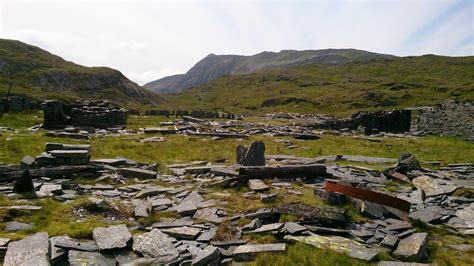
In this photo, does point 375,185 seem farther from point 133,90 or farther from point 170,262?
point 133,90

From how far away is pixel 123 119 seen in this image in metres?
35.5

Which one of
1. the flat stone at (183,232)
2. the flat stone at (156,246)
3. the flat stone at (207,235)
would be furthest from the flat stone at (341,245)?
the flat stone at (156,246)

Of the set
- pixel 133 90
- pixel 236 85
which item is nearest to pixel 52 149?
pixel 133 90

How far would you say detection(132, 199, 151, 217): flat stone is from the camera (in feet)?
32.6

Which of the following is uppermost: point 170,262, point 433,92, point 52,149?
point 433,92

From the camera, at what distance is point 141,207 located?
1038cm

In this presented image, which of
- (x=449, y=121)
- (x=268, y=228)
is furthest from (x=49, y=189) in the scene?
(x=449, y=121)

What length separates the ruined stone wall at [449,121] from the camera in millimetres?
32312

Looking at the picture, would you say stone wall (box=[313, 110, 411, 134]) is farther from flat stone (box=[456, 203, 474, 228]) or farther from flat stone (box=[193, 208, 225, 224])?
flat stone (box=[193, 208, 225, 224])

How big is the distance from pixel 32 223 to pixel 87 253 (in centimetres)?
232

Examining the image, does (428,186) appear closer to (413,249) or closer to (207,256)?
(413,249)

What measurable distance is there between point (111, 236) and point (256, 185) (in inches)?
217

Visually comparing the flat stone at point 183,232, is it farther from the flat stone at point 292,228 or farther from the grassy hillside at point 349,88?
the grassy hillside at point 349,88

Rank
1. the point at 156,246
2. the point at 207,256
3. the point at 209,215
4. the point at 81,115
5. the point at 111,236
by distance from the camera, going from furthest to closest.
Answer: the point at 81,115 → the point at 209,215 → the point at 111,236 → the point at 156,246 → the point at 207,256
